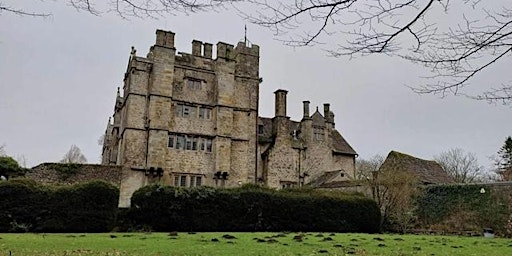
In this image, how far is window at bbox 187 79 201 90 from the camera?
35.3 meters

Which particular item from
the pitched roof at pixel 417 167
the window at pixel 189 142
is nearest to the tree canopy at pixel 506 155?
the pitched roof at pixel 417 167

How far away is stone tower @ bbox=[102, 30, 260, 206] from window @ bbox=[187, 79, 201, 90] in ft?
0.25

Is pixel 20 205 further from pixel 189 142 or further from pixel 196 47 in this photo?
pixel 196 47

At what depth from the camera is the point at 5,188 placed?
67.4 ft

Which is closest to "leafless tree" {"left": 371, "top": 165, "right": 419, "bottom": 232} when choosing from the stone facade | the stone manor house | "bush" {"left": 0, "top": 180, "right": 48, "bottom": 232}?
the stone facade

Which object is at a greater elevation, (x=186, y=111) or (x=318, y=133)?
(x=186, y=111)

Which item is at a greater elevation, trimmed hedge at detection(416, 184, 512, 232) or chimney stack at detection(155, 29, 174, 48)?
chimney stack at detection(155, 29, 174, 48)

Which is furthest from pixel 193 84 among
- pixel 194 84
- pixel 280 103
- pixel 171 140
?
pixel 280 103

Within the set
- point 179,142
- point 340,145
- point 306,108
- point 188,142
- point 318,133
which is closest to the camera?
point 179,142

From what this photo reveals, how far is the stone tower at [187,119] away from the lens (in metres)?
32.8

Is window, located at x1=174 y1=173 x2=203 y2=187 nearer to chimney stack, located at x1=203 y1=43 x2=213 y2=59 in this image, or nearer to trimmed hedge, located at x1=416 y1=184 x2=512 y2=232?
chimney stack, located at x1=203 y1=43 x2=213 y2=59

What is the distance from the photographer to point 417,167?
34.8 metres

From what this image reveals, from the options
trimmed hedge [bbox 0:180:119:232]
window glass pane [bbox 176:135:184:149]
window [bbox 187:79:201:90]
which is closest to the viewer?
trimmed hedge [bbox 0:180:119:232]

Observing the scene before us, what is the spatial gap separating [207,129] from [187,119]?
1.71 m
